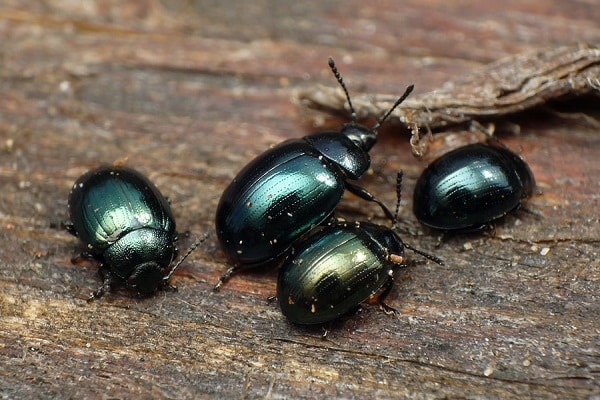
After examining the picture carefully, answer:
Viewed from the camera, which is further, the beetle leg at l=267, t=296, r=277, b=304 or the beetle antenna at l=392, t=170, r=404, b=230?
the beetle antenna at l=392, t=170, r=404, b=230

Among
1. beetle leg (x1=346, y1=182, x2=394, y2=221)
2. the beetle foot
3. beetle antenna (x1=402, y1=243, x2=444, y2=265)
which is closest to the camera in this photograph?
the beetle foot

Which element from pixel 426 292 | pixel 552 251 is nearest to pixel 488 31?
pixel 552 251

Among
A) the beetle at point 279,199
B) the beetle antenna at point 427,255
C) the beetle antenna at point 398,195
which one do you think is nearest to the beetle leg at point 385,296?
the beetle antenna at point 427,255

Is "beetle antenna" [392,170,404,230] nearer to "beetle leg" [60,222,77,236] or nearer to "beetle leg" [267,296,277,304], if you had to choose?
"beetle leg" [267,296,277,304]

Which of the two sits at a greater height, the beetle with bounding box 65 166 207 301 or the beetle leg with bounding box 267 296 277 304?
the beetle with bounding box 65 166 207 301

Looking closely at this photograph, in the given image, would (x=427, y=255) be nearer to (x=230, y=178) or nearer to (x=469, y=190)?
(x=469, y=190)

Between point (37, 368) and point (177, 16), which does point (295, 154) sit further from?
point (177, 16)

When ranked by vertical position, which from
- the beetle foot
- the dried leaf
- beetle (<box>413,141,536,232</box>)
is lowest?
the beetle foot

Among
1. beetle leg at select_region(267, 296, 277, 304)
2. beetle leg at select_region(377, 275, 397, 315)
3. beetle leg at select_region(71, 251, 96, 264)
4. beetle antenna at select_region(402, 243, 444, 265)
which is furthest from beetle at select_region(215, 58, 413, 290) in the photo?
beetle leg at select_region(71, 251, 96, 264)
